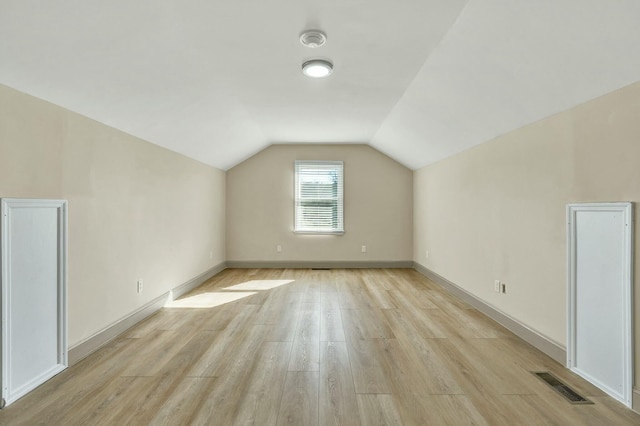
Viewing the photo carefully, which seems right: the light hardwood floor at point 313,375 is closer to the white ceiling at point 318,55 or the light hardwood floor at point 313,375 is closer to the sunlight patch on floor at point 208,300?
the sunlight patch on floor at point 208,300

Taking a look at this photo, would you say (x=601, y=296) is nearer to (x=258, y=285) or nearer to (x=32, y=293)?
(x=32, y=293)

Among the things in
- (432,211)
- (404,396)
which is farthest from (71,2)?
(432,211)

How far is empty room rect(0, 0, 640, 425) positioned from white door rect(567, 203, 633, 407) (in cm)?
1

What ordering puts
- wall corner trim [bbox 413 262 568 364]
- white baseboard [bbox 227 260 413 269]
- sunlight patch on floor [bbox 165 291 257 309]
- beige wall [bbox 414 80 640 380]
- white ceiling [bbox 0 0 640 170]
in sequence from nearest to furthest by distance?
1. white ceiling [bbox 0 0 640 170]
2. beige wall [bbox 414 80 640 380]
3. wall corner trim [bbox 413 262 568 364]
4. sunlight patch on floor [bbox 165 291 257 309]
5. white baseboard [bbox 227 260 413 269]

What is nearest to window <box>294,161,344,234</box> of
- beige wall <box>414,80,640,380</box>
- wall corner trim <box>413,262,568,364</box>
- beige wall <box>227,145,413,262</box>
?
beige wall <box>227,145,413,262</box>

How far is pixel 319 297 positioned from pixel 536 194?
275 cm

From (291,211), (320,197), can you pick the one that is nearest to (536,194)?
(320,197)

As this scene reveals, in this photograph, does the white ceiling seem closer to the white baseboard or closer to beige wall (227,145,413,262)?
beige wall (227,145,413,262)

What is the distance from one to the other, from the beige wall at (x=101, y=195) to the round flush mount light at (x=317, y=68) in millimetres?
1859

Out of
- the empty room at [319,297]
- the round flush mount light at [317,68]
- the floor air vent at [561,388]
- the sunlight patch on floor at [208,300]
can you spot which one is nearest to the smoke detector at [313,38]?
the empty room at [319,297]

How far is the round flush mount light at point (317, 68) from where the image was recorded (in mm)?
2805

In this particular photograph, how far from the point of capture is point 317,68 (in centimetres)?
287

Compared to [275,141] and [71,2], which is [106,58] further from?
[275,141]

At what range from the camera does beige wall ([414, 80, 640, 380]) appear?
2096mm
